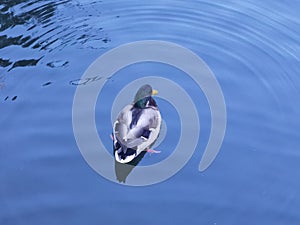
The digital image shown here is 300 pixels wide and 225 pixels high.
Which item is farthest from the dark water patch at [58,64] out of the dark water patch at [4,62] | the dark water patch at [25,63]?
the dark water patch at [4,62]

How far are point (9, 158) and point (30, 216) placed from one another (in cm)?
106

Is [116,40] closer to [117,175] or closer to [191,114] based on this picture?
[191,114]

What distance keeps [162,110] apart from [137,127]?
0.73 meters

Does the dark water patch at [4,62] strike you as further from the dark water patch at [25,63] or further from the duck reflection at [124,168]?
the duck reflection at [124,168]

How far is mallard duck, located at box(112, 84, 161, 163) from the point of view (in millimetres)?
6832

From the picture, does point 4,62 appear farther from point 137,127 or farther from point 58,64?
point 137,127

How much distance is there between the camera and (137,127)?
7090 millimetres

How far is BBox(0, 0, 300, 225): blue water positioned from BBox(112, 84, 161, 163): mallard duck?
0.73ft

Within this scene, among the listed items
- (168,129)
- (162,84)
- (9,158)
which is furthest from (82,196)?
(162,84)

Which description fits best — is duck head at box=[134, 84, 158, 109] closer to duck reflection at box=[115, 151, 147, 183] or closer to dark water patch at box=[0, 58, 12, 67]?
duck reflection at box=[115, 151, 147, 183]

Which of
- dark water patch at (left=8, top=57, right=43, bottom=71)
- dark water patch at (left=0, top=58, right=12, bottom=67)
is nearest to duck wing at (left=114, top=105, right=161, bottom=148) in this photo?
dark water patch at (left=8, top=57, right=43, bottom=71)

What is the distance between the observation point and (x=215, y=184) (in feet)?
21.7

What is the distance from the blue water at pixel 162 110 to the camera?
625 centimetres

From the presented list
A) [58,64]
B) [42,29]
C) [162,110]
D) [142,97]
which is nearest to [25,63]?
[58,64]
